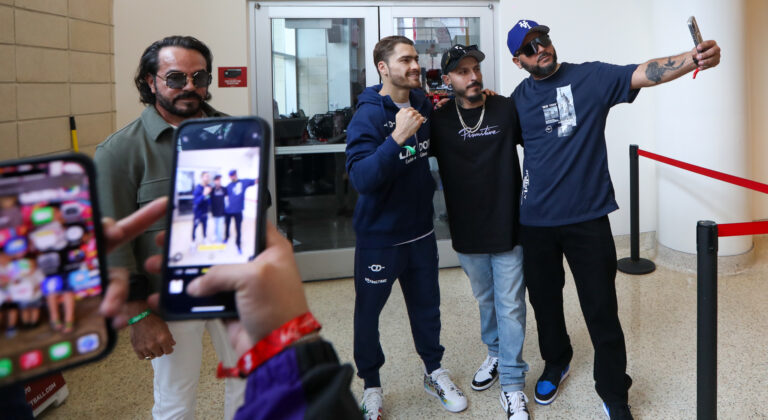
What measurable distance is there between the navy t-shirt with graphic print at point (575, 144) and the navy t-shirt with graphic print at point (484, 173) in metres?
0.14

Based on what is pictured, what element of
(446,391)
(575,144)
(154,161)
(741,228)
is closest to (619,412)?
(446,391)

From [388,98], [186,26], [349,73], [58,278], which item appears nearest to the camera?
[58,278]

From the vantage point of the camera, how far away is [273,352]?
608 mm

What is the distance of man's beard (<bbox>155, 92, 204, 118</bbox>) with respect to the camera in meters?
1.57

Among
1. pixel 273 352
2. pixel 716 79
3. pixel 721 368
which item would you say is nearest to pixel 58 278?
pixel 273 352

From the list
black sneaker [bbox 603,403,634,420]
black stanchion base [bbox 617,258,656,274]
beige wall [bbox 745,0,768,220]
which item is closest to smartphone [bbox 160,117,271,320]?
black sneaker [bbox 603,403,634,420]

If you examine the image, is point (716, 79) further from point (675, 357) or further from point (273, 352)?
point (273, 352)

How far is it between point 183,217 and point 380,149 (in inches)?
59.4

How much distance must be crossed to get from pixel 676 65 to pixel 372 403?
1.80m

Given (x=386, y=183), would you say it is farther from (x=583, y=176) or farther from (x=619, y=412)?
(x=619, y=412)

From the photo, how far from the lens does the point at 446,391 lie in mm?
2469

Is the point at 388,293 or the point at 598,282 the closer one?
the point at 598,282

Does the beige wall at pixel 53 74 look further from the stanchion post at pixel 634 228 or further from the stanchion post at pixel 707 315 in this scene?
the stanchion post at pixel 634 228

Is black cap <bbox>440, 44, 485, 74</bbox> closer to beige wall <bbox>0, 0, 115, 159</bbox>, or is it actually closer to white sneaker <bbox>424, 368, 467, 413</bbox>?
white sneaker <bbox>424, 368, 467, 413</bbox>
